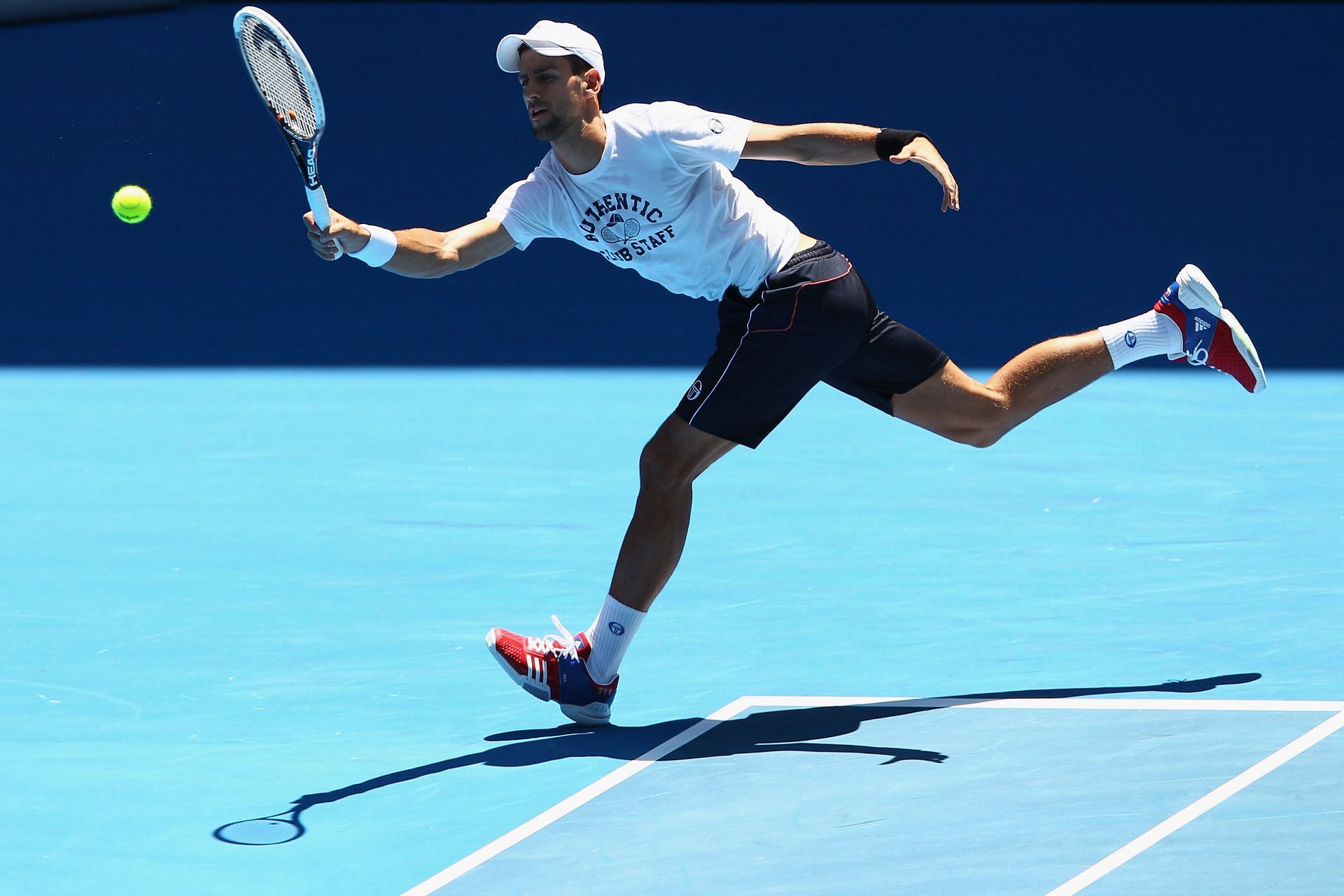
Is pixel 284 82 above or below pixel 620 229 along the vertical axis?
above

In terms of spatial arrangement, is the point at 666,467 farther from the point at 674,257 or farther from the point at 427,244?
the point at 427,244

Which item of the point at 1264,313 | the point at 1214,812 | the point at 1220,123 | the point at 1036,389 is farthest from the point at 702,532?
the point at 1220,123

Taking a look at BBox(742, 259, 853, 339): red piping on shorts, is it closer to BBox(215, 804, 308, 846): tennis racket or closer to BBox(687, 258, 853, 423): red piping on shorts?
BBox(687, 258, 853, 423): red piping on shorts

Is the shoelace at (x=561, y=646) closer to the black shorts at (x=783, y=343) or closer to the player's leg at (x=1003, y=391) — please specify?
the black shorts at (x=783, y=343)

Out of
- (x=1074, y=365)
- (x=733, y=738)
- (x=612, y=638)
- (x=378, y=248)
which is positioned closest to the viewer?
(x=378, y=248)

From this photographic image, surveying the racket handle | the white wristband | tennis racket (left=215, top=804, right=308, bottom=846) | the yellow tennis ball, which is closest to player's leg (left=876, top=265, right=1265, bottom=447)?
the white wristband

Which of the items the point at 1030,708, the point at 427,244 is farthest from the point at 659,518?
the point at 1030,708

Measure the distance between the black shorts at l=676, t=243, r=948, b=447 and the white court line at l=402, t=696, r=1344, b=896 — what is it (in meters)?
0.73

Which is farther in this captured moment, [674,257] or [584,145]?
[674,257]

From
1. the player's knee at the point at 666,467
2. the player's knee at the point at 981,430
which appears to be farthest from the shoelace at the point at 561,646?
the player's knee at the point at 981,430

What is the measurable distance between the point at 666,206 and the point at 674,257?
0.55 feet

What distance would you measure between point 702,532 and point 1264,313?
→ 13.6 feet

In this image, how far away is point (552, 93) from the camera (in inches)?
207

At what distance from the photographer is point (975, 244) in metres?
11.4
